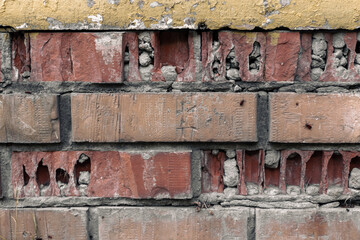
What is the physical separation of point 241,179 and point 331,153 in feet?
0.97

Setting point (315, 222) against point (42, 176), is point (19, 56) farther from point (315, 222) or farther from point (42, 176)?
point (315, 222)

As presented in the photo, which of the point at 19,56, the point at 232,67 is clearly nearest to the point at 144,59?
the point at 232,67

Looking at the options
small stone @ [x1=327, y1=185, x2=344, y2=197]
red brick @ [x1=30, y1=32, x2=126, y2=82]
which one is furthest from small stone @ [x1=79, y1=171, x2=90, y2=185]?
small stone @ [x1=327, y1=185, x2=344, y2=197]

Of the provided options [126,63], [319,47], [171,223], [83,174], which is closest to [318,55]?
[319,47]

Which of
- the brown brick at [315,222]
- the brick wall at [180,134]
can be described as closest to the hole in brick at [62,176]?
the brick wall at [180,134]

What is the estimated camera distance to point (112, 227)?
106 cm

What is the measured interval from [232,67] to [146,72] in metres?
0.27

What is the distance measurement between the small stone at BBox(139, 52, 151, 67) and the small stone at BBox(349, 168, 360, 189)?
→ 0.74m

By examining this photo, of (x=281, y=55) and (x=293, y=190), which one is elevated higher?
(x=281, y=55)

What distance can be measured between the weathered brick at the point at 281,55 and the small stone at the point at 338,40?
121mm

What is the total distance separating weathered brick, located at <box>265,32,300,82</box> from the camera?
100 centimetres

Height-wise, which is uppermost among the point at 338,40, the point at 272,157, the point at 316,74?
the point at 338,40

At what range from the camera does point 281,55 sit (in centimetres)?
101

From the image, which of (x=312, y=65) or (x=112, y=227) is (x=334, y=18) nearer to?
(x=312, y=65)
